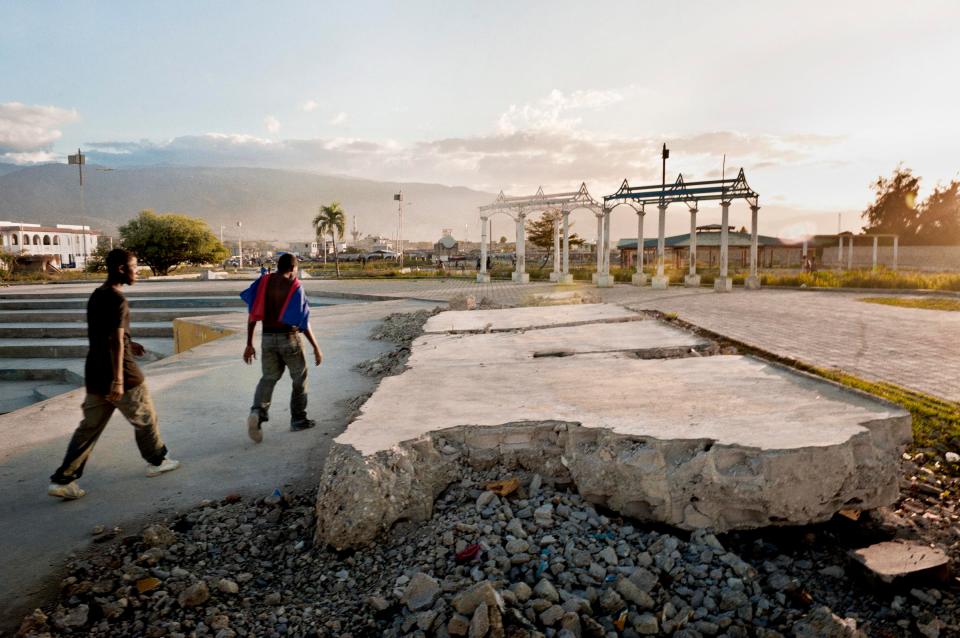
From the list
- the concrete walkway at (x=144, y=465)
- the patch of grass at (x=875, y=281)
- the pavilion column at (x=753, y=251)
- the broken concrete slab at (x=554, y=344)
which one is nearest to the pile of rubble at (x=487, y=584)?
the concrete walkway at (x=144, y=465)

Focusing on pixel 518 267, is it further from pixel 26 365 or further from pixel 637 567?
pixel 637 567

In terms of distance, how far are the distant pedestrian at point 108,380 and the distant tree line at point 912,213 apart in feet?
188

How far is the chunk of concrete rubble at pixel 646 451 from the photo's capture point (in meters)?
3.19

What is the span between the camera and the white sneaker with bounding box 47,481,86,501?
12.7 feet

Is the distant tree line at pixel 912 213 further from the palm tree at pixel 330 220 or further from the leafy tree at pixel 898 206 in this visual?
the palm tree at pixel 330 220

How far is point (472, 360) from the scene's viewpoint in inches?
260

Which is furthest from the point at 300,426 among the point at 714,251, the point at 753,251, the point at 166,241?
the point at 166,241

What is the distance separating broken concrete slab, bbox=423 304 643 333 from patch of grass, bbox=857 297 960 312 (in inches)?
318

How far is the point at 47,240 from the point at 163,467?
102478 mm

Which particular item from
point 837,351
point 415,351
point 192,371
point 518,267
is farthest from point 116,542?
point 518,267

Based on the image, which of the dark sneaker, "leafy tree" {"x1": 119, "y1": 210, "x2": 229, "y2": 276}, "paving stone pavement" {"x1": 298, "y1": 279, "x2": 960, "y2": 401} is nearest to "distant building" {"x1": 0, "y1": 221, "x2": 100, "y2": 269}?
"leafy tree" {"x1": 119, "y1": 210, "x2": 229, "y2": 276}

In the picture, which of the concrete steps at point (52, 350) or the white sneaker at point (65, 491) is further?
the concrete steps at point (52, 350)

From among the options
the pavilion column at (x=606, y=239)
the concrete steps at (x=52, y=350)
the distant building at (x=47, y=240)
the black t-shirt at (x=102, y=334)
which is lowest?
the concrete steps at (x=52, y=350)

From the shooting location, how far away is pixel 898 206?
164 feet
